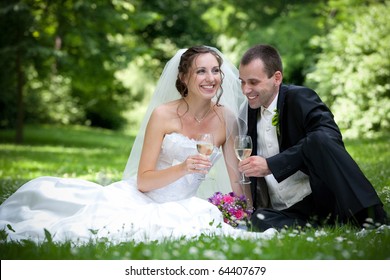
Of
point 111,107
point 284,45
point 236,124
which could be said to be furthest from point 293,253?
point 111,107

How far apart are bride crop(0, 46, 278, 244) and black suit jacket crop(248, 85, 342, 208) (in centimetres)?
25

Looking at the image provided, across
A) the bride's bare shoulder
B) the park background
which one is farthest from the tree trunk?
the bride's bare shoulder

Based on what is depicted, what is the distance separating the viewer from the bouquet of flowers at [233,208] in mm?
5234

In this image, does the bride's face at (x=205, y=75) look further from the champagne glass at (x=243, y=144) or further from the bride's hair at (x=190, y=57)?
the champagne glass at (x=243, y=144)

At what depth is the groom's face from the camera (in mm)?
5418

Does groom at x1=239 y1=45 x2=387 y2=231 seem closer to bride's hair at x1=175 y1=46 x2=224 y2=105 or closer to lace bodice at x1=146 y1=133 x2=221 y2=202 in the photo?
bride's hair at x1=175 y1=46 x2=224 y2=105

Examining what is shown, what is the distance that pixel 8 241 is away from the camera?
4695 millimetres

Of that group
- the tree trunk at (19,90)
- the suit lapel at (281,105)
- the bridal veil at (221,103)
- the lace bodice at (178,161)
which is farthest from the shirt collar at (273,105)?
→ the tree trunk at (19,90)

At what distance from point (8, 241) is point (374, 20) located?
15130mm

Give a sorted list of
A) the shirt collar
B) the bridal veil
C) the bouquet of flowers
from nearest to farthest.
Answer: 1. the bouquet of flowers
2. the shirt collar
3. the bridal veil

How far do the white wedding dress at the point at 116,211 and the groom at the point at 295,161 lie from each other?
2.06 ft

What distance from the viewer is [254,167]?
5.05 meters

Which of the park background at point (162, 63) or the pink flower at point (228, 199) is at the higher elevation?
the park background at point (162, 63)

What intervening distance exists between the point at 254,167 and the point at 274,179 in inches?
23.6
